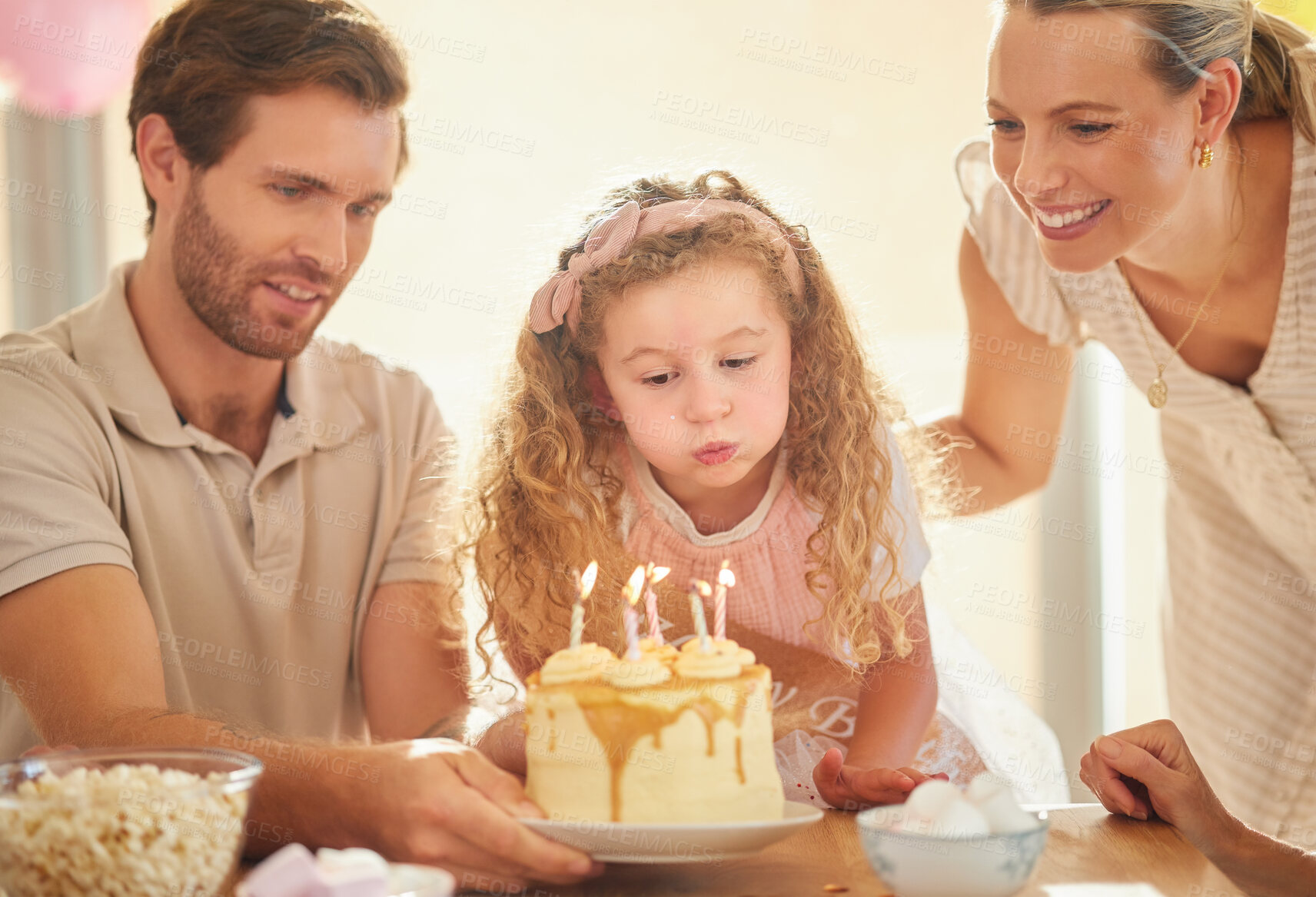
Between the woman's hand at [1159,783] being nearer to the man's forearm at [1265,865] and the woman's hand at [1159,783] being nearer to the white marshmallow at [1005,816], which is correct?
the man's forearm at [1265,865]

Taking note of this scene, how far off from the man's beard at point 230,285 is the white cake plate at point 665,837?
3.49ft

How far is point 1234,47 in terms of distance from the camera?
1656mm

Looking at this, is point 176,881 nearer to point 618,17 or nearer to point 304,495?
point 304,495

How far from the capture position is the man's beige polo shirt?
168 centimetres

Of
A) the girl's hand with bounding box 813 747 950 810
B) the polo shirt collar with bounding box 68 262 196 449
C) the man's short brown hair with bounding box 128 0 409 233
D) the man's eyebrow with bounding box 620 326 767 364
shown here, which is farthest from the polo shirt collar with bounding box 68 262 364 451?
the girl's hand with bounding box 813 747 950 810

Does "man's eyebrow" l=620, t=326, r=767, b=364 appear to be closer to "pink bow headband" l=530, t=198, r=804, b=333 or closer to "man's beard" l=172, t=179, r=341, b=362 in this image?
"pink bow headband" l=530, t=198, r=804, b=333

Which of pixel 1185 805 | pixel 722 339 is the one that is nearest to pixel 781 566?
pixel 722 339

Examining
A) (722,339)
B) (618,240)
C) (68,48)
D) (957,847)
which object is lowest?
(957,847)

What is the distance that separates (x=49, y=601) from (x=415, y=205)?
1712mm

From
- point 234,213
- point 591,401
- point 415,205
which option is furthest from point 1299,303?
Answer: point 415,205

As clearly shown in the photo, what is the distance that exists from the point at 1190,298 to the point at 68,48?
2287 mm

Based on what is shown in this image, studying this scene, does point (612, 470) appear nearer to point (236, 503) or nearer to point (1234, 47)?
point (236, 503)

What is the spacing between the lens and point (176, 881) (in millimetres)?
881

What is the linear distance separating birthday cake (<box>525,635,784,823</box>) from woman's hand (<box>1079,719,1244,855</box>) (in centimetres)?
43
